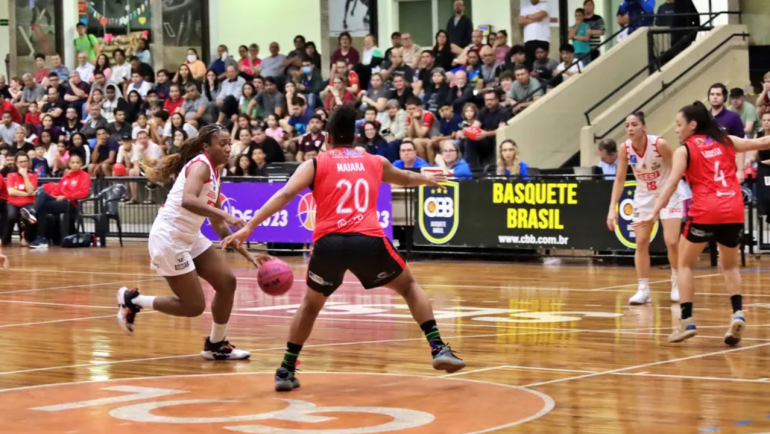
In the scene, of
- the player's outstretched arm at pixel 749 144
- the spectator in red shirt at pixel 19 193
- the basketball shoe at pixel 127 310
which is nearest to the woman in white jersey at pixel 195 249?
the basketball shoe at pixel 127 310

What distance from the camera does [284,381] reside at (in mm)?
8703

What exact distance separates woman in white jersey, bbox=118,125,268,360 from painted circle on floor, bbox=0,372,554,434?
974 millimetres

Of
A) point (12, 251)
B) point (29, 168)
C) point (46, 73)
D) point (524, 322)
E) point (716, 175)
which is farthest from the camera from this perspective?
point (46, 73)

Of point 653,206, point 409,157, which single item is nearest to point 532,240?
point 409,157

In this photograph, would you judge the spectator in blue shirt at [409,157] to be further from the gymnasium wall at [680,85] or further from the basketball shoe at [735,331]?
the basketball shoe at [735,331]

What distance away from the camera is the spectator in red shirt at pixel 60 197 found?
26273mm

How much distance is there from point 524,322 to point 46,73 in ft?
81.2

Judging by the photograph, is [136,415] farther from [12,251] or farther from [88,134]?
[88,134]

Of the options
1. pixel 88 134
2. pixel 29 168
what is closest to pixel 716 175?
pixel 29 168

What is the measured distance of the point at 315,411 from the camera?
7.94 meters

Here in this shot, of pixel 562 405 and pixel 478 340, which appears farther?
pixel 478 340

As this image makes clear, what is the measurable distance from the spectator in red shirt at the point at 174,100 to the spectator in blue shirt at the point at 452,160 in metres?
10.1

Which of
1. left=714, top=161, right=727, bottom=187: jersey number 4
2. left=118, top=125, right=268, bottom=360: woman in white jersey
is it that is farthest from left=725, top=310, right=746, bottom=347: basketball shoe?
left=118, top=125, right=268, bottom=360: woman in white jersey

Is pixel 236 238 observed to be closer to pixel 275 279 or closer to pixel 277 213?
pixel 275 279
